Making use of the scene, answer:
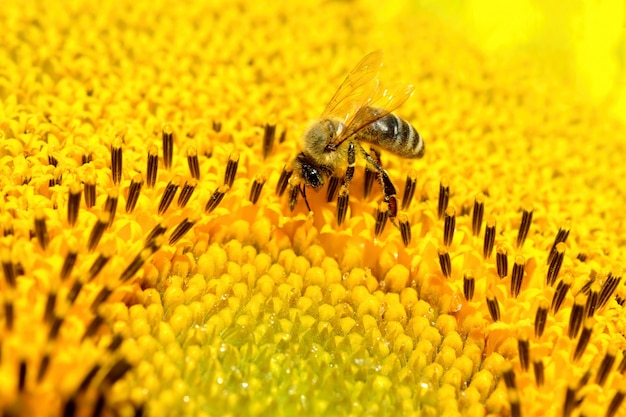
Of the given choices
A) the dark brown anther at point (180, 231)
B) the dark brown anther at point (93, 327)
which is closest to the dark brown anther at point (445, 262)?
the dark brown anther at point (180, 231)

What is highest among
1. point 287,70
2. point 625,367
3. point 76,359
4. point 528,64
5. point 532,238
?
point 528,64

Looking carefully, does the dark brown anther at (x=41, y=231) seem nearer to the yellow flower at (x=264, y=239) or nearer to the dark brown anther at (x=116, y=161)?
the yellow flower at (x=264, y=239)

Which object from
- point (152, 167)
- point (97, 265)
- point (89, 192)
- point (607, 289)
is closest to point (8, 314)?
point (97, 265)

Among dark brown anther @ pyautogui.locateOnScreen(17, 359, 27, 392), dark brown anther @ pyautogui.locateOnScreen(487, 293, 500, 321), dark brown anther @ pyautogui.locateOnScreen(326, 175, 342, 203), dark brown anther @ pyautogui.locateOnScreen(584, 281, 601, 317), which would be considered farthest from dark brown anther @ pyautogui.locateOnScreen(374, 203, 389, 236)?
dark brown anther @ pyautogui.locateOnScreen(17, 359, 27, 392)

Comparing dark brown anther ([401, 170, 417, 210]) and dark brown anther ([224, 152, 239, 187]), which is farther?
dark brown anther ([401, 170, 417, 210])

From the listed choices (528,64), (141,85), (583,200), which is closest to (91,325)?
(141,85)

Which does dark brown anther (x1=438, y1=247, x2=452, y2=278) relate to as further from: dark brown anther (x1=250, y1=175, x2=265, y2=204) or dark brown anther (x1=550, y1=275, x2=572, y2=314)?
dark brown anther (x1=250, y1=175, x2=265, y2=204)

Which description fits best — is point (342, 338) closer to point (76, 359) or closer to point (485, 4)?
point (76, 359)

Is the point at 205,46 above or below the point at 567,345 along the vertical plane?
above
